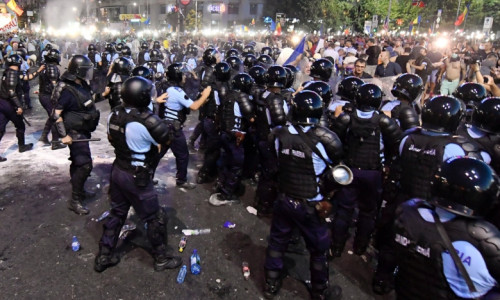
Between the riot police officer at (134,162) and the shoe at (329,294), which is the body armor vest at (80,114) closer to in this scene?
the riot police officer at (134,162)

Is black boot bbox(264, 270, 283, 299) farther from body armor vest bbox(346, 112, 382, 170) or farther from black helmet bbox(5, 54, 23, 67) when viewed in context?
black helmet bbox(5, 54, 23, 67)

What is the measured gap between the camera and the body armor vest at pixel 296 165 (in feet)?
11.7

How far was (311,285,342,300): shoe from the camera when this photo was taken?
3920mm

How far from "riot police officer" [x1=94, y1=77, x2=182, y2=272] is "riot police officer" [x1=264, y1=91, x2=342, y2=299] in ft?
4.31

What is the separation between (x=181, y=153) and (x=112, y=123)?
250cm

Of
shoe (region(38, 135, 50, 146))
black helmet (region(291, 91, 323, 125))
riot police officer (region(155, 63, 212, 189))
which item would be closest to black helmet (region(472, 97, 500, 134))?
black helmet (region(291, 91, 323, 125))

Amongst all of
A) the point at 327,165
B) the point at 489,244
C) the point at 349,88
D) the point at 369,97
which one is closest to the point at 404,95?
the point at 349,88

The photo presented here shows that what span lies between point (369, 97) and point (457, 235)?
8.59ft

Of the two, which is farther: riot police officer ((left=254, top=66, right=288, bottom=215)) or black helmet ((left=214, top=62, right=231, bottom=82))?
black helmet ((left=214, top=62, right=231, bottom=82))

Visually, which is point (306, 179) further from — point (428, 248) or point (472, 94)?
point (472, 94)

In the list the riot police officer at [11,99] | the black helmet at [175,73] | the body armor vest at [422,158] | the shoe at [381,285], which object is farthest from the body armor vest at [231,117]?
the riot police officer at [11,99]

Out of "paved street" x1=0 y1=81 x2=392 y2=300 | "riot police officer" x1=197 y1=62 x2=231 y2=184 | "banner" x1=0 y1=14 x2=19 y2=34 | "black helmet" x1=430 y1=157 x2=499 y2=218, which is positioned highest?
"banner" x1=0 y1=14 x2=19 y2=34

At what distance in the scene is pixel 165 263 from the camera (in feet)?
14.6

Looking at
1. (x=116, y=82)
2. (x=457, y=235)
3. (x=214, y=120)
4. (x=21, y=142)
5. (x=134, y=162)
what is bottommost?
(x=21, y=142)
